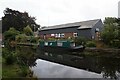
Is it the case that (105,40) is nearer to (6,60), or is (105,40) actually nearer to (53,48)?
(53,48)

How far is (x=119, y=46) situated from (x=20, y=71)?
60.2 feet

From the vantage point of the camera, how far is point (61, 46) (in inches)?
1086

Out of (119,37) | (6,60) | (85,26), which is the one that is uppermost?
(85,26)

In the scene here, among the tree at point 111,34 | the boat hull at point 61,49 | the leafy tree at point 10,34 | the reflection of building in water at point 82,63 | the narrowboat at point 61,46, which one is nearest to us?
the reflection of building in water at point 82,63

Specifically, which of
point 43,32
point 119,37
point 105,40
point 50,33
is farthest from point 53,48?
point 43,32

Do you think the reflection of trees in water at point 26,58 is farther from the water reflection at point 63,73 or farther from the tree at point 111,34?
the tree at point 111,34

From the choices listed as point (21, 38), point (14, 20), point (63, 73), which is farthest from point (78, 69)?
point (14, 20)

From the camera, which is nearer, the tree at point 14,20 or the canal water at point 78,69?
the canal water at point 78,69

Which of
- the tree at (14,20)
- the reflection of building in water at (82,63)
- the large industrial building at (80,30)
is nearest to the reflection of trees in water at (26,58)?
the reflection of building in water at (82,63)

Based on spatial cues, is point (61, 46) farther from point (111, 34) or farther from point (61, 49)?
point (111, 34)

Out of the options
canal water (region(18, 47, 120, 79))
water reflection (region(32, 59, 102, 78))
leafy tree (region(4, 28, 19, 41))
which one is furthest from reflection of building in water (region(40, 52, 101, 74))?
leafy tree (region(4, 28, 19, 41))

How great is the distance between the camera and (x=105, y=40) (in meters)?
27.9

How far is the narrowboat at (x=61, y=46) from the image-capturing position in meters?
24.9

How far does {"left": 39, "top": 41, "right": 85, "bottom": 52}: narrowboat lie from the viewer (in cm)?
2489
